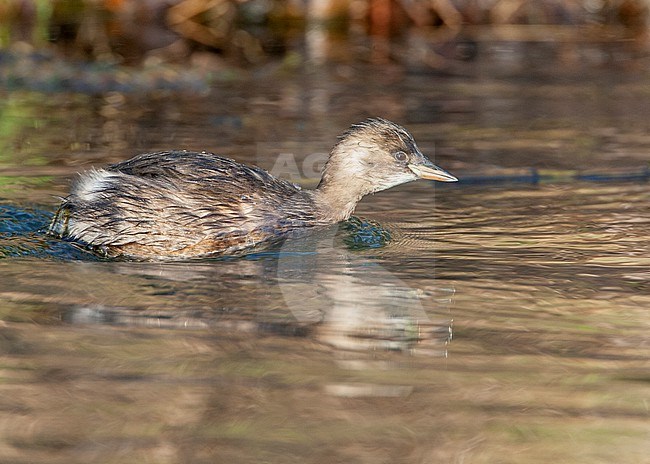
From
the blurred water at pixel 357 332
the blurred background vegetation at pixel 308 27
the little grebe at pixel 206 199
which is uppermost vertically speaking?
the blurred background vegetation at pixel 308 27

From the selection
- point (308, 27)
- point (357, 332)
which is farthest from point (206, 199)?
point (308, 27)

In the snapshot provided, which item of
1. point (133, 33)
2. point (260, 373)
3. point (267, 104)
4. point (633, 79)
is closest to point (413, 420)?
point (260, 373)

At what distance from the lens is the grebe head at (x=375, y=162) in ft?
21.6

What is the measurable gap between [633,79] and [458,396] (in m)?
7.83

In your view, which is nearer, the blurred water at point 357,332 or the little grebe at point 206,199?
the blurred water at point 357,332

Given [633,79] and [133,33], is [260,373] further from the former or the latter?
[133,33]

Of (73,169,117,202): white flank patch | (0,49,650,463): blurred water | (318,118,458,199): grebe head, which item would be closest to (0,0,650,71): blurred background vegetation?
(0,49,650,463): blurred water

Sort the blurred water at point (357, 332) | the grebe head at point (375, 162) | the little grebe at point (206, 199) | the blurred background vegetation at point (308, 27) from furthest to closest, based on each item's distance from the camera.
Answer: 1. the blurred background vegetation at point (308, 27)
2. the grebe head at point (375, 162)
3. the little grebe at point (206, 199)
4. the blurred water at point (357, 332)

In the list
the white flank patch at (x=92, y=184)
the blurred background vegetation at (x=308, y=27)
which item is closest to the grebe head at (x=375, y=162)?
the white flank patch at (x=92, y=184)

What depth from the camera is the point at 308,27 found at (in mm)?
14750

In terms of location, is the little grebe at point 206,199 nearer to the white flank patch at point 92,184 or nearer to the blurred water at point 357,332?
the white flank patch at point 92,184

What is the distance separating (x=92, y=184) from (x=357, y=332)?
1.99 m

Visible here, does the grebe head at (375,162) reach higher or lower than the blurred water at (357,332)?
higher

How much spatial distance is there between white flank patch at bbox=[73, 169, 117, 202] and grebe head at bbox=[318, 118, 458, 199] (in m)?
1.26
